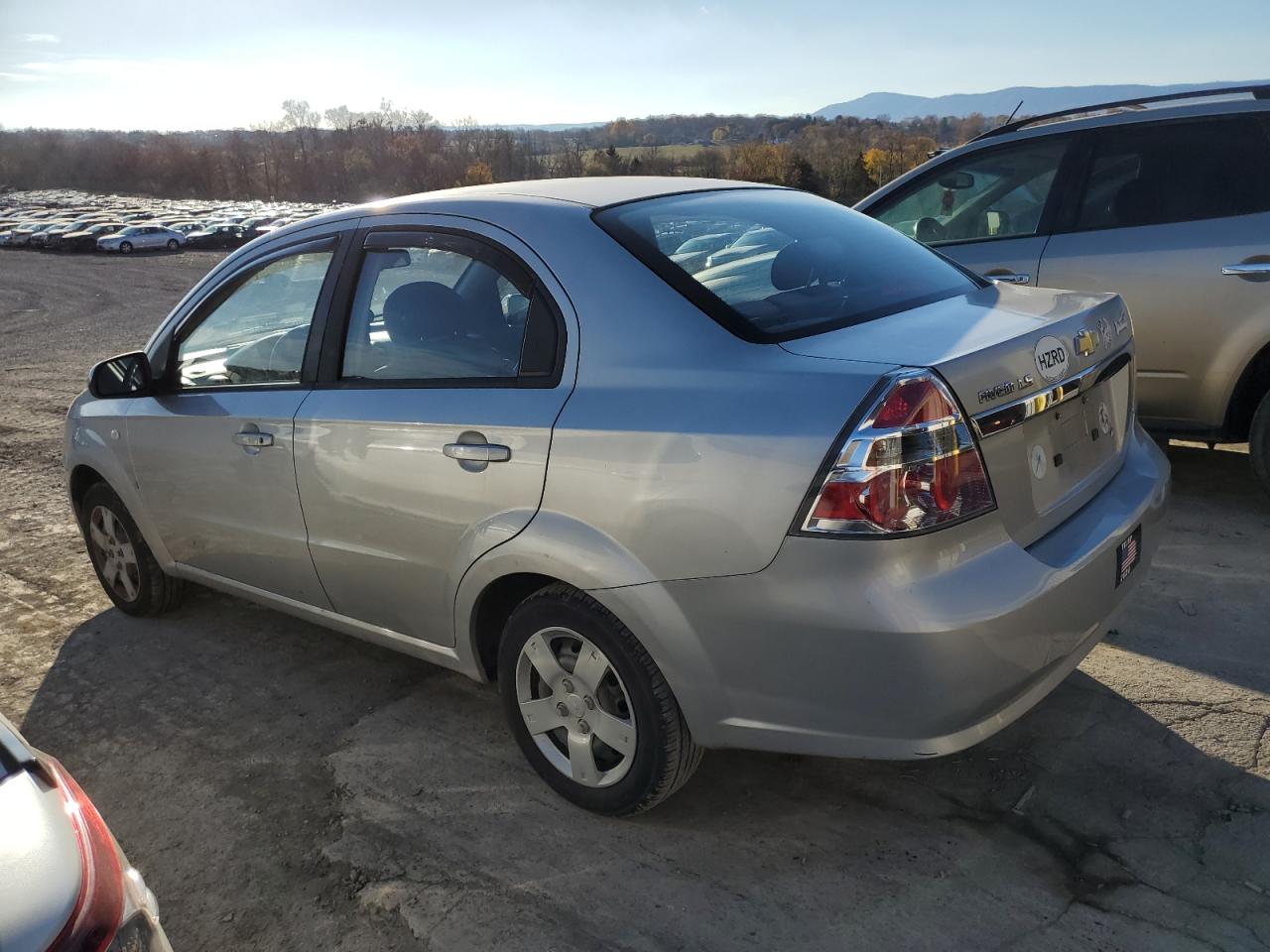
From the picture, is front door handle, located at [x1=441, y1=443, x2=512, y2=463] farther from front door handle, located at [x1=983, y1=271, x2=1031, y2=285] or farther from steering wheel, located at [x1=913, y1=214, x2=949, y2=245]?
steering wheel, located at [x1=913, y1=214, x2=949, y2=245]

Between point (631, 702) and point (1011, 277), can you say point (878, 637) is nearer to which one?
point (631, 702)

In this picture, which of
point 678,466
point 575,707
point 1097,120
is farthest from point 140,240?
point 678,466

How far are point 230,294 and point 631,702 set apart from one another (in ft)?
7.70

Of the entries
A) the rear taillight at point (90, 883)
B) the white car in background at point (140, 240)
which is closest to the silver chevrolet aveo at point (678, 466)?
the rear taillight at point (90, 883)

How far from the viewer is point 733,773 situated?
3.10m

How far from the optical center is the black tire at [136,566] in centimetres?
444

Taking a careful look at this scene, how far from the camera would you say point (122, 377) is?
4090mm

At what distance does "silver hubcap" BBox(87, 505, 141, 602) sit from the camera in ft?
14.8

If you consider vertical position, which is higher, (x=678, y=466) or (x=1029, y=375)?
(x=1029, y=375)

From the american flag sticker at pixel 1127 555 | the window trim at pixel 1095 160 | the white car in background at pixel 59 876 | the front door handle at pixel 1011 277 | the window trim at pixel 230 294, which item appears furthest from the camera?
the front door handle at pixel 1011 277

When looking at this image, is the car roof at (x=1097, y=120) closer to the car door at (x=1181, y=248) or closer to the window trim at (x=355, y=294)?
the car door at (x=1181, y=248)

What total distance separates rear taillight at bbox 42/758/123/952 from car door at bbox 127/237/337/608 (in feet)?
5.50

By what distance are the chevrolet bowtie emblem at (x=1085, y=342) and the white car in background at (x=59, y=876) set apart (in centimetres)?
245

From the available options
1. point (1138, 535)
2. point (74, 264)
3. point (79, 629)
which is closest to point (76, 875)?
point (1138, 535)
